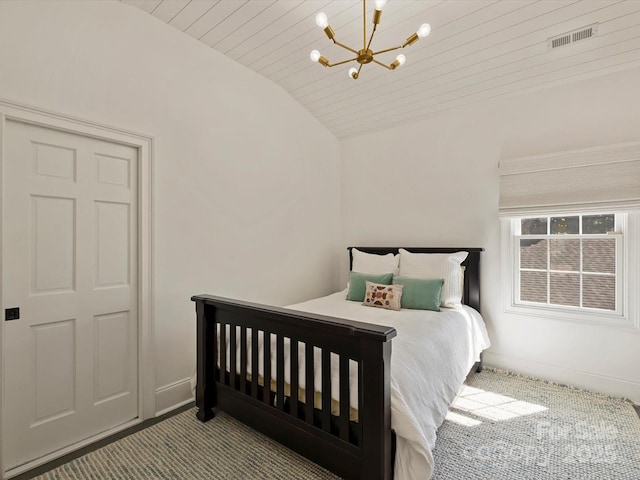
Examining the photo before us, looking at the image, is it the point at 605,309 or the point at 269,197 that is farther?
the point at 269,197

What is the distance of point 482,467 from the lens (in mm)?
1848

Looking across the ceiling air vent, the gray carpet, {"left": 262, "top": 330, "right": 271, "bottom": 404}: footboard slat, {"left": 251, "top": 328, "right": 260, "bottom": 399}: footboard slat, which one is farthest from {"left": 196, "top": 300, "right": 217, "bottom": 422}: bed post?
the ceiling air vent

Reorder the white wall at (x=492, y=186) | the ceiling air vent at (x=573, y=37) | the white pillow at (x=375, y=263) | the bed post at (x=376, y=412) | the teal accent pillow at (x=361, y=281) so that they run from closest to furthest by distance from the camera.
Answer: the bed post at (x=376, y=412)
the ceiling air vent at (x=573, y=37)
the white wall at (x=492, y=186)
the teal accent pillow at (x=361, y=281)
the white pillow at (x=375, y=263)

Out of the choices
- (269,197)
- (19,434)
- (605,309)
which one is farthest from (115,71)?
(605,309)

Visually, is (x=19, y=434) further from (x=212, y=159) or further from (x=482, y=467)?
(x=482, y=467)

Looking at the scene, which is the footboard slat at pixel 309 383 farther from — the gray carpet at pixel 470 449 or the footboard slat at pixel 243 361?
the footboard slat at pixel 243 361

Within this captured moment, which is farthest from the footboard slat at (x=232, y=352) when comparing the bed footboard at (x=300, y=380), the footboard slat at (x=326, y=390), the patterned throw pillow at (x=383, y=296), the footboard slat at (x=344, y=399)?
the patterned throw pillow at (x=383, y=296)

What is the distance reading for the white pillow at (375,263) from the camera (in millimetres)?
3340

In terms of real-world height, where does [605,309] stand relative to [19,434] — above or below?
above

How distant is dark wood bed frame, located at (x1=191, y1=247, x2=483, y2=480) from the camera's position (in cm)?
151

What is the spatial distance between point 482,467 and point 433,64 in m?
2.86

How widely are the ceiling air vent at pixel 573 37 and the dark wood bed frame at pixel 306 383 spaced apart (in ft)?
7.87

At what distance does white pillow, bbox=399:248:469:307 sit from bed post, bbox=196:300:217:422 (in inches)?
71.5

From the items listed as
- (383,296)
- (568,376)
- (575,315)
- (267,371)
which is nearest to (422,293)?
(383,296)
